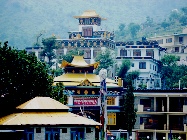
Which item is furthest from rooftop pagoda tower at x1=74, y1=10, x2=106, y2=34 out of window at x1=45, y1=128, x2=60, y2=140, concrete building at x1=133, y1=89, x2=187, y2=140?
window at x1=45, y1=128, x2=60, y2=140

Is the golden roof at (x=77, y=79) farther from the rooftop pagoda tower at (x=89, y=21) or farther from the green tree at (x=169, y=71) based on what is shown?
the rooftop pagoda tower at (x=89, y=21)

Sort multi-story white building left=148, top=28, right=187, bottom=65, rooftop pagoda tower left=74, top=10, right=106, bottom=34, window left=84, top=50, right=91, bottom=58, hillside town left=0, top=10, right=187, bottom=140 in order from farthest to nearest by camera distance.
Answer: multi-story white building left=148, top=28, right=187, bottom=65, rooftop pagoda tower left=74, top=10, right=106, bottom=34, window left=84, top=50, right=91, bottom=58, hillside town left=0, top=10, right=187, bottom=140

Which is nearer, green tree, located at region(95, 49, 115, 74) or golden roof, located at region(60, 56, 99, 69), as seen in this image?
golden roof, located at region(60, 56, 99, 69)

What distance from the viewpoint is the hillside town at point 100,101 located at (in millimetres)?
42688

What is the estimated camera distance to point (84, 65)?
70000 mm

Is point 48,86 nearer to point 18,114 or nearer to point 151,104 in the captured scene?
point 18,114

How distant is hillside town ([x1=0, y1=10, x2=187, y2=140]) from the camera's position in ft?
140

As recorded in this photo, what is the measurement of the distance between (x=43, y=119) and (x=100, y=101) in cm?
1774

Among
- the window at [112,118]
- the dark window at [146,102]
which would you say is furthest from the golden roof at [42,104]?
the dark window at [146,102]

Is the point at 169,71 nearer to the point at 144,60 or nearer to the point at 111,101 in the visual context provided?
the point at 144,60

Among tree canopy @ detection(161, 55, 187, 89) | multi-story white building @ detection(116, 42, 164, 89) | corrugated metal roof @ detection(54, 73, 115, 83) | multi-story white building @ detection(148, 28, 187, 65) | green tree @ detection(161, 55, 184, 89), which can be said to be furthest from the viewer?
multi-story white building @ detection(148, 28, 187, 65)

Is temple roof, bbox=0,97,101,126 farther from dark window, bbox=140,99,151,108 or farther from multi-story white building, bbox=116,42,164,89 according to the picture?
multi-story white building, bbox=116,42,164,89

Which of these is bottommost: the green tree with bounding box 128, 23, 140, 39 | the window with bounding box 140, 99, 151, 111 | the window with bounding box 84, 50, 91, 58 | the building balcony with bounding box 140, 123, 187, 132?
the building balcony with bounding box 140, 123, 187, 132

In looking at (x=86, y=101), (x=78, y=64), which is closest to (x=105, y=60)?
(x=78, y=64)
